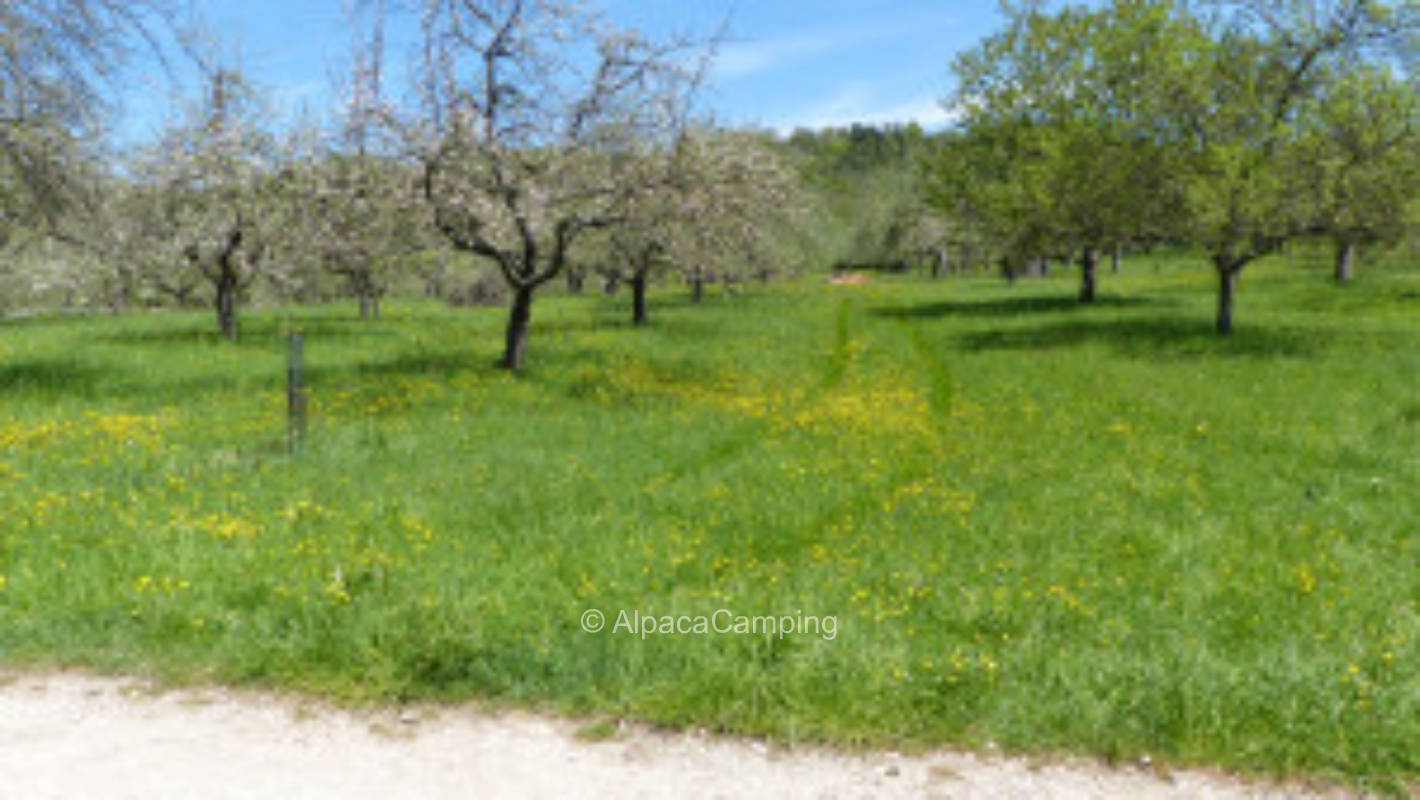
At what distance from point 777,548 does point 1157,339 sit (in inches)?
791

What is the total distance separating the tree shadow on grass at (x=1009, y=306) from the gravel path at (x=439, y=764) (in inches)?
1203

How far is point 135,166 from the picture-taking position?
71.3 ft

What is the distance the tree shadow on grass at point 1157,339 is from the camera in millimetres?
21625

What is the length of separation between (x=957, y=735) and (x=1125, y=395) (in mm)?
13593

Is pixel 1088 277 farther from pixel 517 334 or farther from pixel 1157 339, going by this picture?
pixel 517 334

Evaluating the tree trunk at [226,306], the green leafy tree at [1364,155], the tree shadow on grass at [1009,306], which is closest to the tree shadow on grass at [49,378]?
the tree trunk at [226,306]

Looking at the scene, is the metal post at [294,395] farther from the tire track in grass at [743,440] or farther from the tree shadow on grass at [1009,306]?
the tree shadow on grass at [1009,306]

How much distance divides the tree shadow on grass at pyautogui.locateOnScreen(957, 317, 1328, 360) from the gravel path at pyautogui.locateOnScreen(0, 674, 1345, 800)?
781 inches

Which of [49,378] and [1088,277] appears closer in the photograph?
[49,378]

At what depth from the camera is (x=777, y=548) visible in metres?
7.83

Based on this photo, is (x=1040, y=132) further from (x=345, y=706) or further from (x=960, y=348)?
(x=345, y=706)

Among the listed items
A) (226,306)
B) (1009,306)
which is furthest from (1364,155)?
(226,306)

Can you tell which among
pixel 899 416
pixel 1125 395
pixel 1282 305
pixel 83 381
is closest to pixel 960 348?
pixel 1125 395

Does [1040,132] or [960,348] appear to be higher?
[1040,132]
